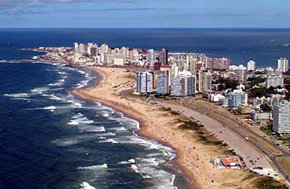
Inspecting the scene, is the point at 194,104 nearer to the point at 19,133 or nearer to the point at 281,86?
the point at 281,86

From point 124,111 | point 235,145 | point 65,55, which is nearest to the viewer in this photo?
point 235,145

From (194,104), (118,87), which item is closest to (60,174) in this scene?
(194,104)

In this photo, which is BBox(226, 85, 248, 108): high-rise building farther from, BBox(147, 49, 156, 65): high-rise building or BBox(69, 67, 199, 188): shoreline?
BBox(147, 49, 156, 65): high-rise building

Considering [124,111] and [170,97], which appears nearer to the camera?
[124,111]

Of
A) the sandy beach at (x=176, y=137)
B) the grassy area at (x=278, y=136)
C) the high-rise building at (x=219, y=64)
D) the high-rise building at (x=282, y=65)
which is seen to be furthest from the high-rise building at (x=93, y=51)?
the grassy area at (x=278, y=136)

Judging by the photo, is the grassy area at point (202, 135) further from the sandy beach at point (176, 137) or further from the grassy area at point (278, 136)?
the grassy area at point (278, 136)

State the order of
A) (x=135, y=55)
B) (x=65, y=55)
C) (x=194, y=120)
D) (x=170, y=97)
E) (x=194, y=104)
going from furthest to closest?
1. (x=65, y=55)
2. (x=135, y=55)
3. (x=170, y=97)
4. (x=194, y=104)
5. (x=194, y=120)

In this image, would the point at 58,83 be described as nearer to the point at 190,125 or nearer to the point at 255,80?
the point at 255,80

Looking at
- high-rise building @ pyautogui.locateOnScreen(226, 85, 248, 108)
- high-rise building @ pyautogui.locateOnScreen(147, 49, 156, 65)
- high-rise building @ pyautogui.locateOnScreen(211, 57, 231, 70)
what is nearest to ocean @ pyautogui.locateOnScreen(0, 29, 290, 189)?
high-rise building @ pyautogui.locateOnScreen(226, 85, 248, 108)
